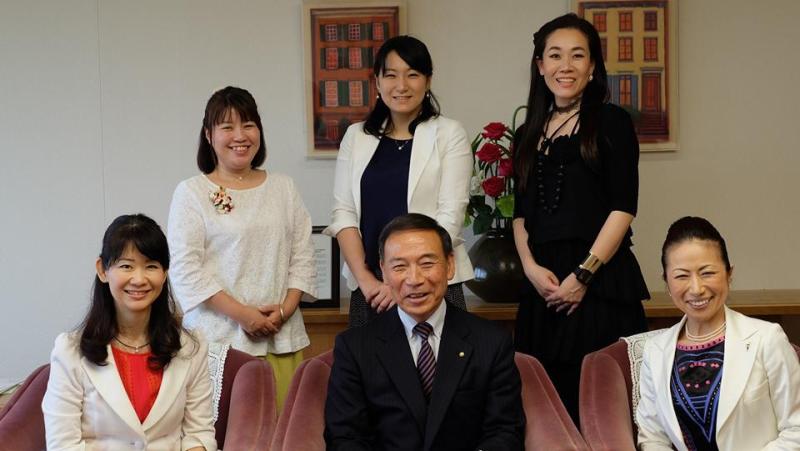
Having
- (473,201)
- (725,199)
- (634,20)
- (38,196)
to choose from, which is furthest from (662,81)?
(38,196)

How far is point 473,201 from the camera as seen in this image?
12.6 ft

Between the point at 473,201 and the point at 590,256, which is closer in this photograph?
the point at 590,256

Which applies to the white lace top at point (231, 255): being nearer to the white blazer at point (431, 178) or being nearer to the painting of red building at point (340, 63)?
the white blazer at point (431, 178)

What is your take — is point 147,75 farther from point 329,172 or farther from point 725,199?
point 725,199

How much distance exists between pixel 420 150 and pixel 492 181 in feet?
2.25

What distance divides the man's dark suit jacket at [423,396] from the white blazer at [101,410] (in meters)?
0.41

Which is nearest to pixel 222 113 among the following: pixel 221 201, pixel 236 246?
pixel 221 201

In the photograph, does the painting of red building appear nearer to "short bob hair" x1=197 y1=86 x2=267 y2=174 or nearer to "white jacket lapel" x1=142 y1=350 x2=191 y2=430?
"short bob hair" x1=197 y1=86 x2=267 y2=174

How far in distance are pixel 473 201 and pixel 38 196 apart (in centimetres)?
193

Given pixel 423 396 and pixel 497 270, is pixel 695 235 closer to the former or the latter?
pixel 423 396

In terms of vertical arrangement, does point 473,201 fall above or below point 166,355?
above

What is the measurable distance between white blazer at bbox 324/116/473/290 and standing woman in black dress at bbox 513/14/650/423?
216 mm

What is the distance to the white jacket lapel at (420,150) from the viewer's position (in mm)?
3039

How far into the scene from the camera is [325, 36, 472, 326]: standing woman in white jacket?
3057 mm
